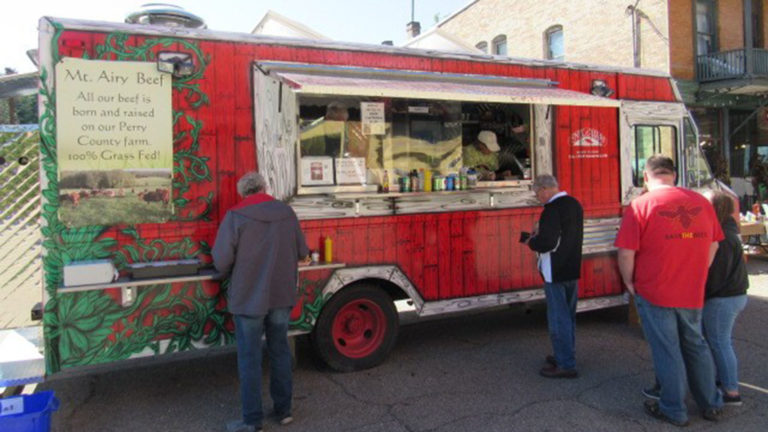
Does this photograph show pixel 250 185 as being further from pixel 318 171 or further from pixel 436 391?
pixel 436 391

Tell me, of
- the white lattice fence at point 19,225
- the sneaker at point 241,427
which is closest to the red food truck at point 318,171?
the white lattice fence at point 19,225

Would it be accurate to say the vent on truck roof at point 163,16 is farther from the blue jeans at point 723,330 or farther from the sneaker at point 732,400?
the sneaker at point 732,400

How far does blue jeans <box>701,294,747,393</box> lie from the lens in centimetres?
418

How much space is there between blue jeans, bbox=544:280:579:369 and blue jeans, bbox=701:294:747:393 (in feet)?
3.16

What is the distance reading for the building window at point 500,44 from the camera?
20906 mm

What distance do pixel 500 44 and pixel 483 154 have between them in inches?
638

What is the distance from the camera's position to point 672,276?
3881mm

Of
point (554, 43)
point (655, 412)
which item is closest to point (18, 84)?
point (655, 412)

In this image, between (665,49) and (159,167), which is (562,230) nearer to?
(159,167)

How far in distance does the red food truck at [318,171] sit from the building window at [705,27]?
1166 centimetres

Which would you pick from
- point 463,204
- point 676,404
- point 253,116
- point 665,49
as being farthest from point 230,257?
point 665,49

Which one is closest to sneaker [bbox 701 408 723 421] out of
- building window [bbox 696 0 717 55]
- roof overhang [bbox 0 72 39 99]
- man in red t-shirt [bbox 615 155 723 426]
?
man in red t-shirt [bbox 615 155 723 426]

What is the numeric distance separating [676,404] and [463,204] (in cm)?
242

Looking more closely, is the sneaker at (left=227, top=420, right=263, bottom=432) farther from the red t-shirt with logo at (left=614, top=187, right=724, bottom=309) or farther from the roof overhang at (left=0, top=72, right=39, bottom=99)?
the roof overhang at (left=0, top=72, right=39, bottom=99)
